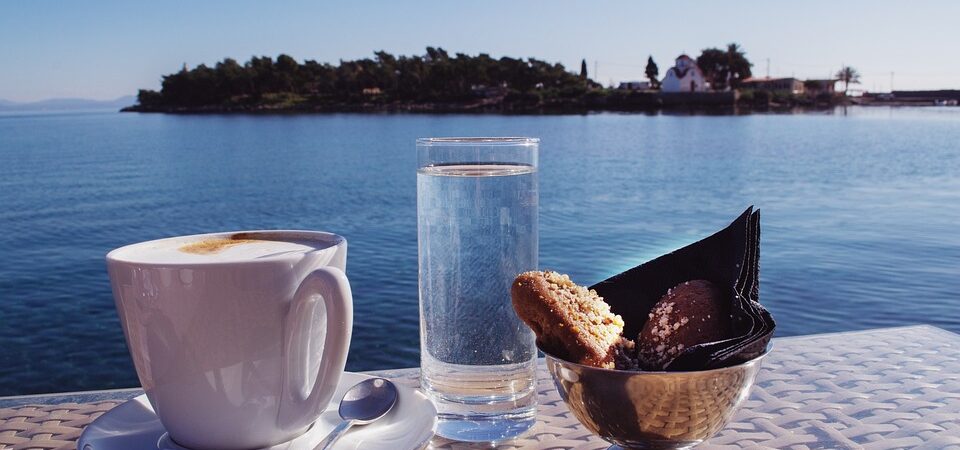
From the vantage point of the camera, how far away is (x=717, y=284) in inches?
28.2

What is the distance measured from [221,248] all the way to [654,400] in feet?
1.23

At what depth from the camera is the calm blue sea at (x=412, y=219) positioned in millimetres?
5918

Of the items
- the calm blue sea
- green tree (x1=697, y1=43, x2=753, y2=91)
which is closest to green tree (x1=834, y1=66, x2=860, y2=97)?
green tree (x1=697, y1=43, x2=753, y2=91)

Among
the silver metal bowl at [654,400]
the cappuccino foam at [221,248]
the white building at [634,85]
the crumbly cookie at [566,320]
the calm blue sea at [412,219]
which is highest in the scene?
the white building at [634,85]

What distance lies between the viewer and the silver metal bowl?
1.95 ft

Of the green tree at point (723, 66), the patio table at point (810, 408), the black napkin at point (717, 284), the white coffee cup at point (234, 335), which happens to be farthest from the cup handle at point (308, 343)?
the green tree at point (723, 66)

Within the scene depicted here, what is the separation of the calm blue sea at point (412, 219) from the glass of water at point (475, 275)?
4366 mm

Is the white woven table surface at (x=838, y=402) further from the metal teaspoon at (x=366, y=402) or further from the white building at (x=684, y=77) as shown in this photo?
the white building at (x=684, y=77)

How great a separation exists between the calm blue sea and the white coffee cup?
14.7 ft

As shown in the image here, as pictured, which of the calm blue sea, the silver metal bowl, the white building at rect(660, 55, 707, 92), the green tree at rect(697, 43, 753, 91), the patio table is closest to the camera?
the silver metal bowl

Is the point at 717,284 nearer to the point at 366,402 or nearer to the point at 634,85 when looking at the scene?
the point at 366,402

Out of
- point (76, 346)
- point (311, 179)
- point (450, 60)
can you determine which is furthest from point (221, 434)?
point (450, 60)

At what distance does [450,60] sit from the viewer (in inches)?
2643

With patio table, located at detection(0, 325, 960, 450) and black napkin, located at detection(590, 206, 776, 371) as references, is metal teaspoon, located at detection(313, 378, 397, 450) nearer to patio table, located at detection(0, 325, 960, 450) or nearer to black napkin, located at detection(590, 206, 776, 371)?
patio table, located at detection(0, 325, 960, 450)
